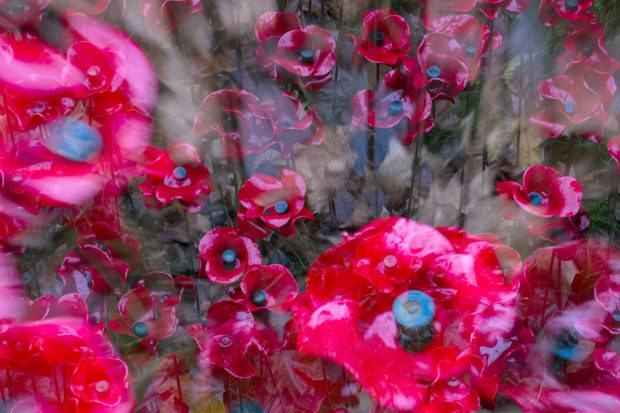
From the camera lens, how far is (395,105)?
0.71m

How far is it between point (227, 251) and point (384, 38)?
0.33 meters

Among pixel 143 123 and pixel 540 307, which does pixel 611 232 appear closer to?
pixel 540 307

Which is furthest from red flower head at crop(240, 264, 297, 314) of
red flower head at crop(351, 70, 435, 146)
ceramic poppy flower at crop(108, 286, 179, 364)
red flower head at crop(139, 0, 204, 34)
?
red flower head at crop(139, 0, 204, 34)

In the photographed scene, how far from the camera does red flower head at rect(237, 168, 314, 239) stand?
0.65 metres

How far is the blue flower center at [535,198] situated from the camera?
0.65 m

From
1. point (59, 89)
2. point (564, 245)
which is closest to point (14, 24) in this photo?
point (59, 89)

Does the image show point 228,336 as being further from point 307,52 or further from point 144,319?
point 307,52

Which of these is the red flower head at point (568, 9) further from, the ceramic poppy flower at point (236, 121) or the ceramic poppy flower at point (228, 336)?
the ceramic poppy flower at point (228, 336)

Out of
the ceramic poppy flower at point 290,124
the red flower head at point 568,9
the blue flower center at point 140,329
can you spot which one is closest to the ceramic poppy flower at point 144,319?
the blue flower center at point 140,329

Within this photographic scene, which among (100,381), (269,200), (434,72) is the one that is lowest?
(100,381)

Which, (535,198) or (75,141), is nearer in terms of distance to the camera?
(535,198)

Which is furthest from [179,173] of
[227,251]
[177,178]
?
[227,251]

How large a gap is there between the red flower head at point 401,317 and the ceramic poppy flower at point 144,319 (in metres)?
0.16

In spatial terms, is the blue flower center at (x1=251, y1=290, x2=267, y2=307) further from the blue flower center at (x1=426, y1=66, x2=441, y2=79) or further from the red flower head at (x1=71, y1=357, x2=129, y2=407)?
the blue flower center at (x1=426, y1=66, x2=441, y2=79)
